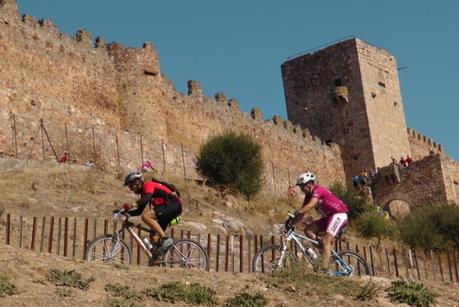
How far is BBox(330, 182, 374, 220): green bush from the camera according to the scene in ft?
93.4

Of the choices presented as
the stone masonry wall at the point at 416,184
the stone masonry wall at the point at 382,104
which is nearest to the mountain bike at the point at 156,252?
the stone masonry wall at the point at 416,184

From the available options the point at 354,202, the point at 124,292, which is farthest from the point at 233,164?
the point at 124,292

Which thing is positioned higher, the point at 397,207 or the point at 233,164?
the point at 397,207

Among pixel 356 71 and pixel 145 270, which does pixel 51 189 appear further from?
pixel 356 71

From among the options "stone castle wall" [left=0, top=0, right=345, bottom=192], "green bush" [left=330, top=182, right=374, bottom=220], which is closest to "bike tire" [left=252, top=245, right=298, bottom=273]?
"stone castle wall" [left=0, top=0, right=345, bottom=192]

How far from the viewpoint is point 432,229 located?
25672 mm

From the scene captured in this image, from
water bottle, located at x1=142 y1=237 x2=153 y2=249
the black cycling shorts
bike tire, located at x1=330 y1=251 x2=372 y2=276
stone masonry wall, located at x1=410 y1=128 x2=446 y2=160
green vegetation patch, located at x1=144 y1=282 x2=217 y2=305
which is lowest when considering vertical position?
green vegetation patch, located at x1=144 y1=282 x2=217 y2=305

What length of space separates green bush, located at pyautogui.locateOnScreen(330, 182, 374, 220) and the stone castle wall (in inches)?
84.0

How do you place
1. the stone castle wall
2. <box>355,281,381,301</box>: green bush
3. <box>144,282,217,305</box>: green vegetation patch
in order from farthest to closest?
1. the stone castle wall
2. <box>355,281,381,301</box>: green bush
3. <box>144,282,217,305</box>: green vegetation patch

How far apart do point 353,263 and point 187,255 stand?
6.77ft

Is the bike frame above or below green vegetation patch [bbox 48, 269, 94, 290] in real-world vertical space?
above

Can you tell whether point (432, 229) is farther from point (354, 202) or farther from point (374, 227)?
point (354, 202)

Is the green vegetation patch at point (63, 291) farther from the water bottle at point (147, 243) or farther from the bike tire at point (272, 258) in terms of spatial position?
the bike tire at point (272, 258)

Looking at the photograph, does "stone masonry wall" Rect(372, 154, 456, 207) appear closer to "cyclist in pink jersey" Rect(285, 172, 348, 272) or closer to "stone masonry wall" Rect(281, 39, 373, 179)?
"stone masonry wall" Rect(281, 39, 373, 179)
